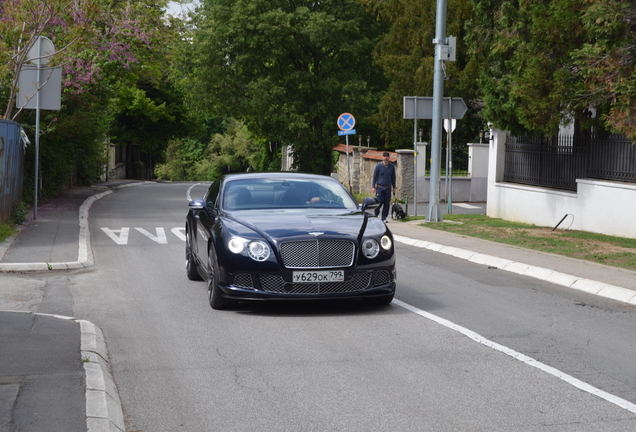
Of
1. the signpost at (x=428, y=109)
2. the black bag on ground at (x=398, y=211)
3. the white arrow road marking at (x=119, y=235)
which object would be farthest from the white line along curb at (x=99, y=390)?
the black bag on ground at (x=398, y=211)

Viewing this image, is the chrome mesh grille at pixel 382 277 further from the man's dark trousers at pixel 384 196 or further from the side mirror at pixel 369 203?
the man's dark trousers at pixel 384 196

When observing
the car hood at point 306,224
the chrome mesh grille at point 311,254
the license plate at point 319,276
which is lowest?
the license plate at point 319,276

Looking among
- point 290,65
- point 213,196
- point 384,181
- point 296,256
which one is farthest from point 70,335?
point 290,65

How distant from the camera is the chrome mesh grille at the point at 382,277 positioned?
9.08 m

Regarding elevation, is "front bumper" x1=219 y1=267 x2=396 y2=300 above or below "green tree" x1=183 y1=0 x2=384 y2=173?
below

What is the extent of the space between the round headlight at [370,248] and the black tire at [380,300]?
593mm

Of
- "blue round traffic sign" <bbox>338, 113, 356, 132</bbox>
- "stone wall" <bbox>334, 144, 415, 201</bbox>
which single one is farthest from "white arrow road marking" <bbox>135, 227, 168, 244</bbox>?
"stone wall" <bbox>334, 144, 415, 201</bbox>

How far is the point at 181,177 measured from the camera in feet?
292

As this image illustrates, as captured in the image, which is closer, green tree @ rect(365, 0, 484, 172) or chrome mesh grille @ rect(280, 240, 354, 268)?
chrome mesh grille @ rect(280, 240, 354, 268)

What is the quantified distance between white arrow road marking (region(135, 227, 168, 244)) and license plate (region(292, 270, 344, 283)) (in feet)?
28.5

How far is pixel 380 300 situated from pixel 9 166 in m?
11.3

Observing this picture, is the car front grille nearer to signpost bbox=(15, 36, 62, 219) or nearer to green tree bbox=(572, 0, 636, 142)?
green tree bbox=(572, 0, 636, 142)

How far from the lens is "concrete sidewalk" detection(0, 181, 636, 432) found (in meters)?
5.23

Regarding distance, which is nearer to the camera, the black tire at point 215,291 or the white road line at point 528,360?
the white road line at point 528,360
